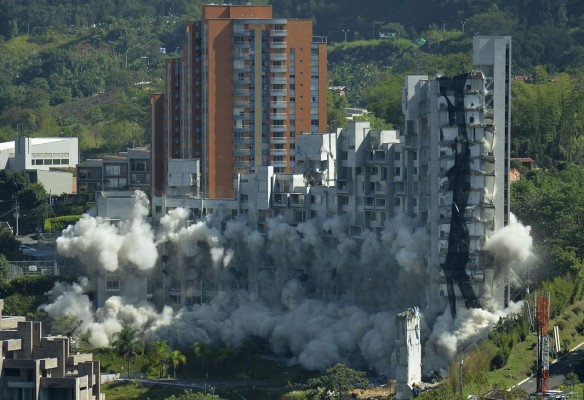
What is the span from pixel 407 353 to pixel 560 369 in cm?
507

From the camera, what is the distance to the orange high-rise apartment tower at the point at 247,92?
106 m

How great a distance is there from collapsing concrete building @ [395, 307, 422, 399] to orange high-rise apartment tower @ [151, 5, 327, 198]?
23.6 metres

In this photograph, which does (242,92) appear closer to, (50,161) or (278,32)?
(278,32)

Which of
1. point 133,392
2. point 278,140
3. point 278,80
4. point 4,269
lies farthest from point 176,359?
point 278,80

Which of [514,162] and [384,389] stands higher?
[514,162]

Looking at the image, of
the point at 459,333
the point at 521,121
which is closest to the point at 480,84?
the point at 459,333

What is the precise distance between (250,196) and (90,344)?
8.78 meters

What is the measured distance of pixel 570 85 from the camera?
117812mm

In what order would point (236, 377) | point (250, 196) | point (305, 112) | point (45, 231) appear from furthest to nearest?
point (45, 231)
point (305, 112)
point (250, 196)
point (236, 377)

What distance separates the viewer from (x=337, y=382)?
270 feet

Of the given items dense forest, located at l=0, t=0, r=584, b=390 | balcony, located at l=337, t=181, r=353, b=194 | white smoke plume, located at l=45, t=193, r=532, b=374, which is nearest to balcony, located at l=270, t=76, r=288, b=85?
white smoke plume, located at l=45, t=193, r=532, b=374

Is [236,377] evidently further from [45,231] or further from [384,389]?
[45,231]

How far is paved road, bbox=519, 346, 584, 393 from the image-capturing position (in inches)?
3054

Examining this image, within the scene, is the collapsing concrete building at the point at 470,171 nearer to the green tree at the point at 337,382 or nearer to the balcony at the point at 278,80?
the green tree at the point at 337,382
